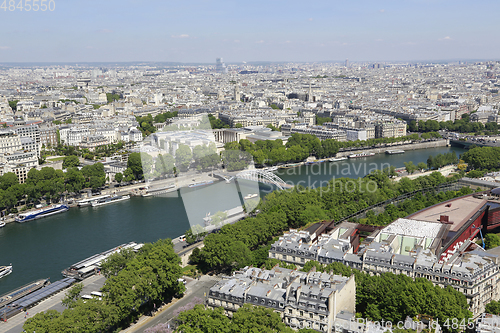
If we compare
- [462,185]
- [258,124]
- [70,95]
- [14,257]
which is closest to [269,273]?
[14,257]

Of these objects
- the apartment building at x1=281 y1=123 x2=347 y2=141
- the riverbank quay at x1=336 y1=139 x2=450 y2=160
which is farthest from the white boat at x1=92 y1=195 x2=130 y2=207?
the apartment building at x1=281 y1=123 x2=347 y2=141

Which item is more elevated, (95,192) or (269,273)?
(269,273)

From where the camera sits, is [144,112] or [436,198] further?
[144,112]

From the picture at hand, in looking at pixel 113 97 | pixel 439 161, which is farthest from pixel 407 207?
pixel 113 97

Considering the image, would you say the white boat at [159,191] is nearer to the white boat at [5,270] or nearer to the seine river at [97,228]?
the seine river at [97,228]

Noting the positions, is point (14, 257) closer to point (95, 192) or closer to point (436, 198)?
point (95, 192)

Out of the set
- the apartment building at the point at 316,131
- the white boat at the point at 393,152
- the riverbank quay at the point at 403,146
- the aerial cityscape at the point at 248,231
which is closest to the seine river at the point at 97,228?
the aerial cityscape at the point at 248,231

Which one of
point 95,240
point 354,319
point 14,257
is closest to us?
point 354,319
